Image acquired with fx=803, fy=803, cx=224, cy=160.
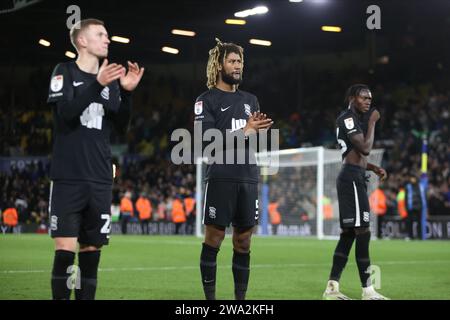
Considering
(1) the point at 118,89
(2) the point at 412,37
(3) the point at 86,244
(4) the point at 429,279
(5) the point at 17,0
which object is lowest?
(4) the point at 429,279

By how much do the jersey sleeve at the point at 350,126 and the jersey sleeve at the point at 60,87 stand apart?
10.9 ft

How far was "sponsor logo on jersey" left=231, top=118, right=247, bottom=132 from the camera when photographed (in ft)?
20.7

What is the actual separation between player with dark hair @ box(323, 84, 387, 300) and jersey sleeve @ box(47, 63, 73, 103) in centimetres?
334

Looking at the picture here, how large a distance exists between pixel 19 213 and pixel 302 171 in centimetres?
1069

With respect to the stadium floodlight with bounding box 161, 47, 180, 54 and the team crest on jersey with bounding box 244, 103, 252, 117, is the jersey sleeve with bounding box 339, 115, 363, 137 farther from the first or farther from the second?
the stadium floodlight with bounding box 161, 47, 180, 54

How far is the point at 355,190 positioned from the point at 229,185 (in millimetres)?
1893

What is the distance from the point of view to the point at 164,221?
94.3ft

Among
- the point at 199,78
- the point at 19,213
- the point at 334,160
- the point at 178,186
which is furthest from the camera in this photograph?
the point at 199,78

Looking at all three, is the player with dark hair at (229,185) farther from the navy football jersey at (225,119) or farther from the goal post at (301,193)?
the goal post at (301,193)

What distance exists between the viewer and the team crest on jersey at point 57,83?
16.8ft

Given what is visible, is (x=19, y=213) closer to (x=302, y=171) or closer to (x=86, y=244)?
(x=302, y=171)

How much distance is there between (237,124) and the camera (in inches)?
249

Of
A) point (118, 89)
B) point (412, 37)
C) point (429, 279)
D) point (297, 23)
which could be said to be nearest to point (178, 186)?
point (297, 23)

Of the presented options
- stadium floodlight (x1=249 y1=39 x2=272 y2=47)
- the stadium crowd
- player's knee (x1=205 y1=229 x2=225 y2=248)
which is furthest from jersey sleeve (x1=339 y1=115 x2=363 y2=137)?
stadium floodlight (x1=249 y1=39 x2=272 y2=47)
